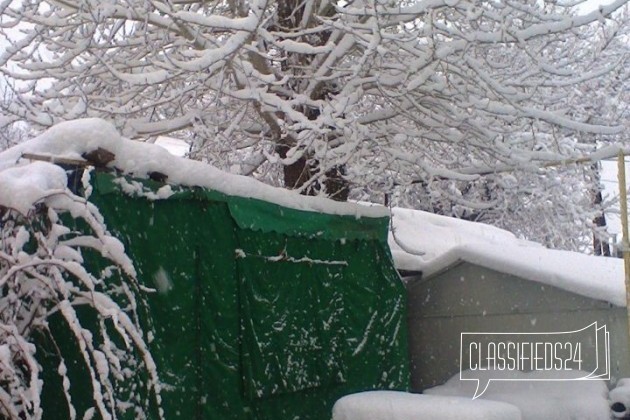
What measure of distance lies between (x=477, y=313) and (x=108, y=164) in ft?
17.3

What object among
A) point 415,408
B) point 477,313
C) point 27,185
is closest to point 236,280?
point 415,408

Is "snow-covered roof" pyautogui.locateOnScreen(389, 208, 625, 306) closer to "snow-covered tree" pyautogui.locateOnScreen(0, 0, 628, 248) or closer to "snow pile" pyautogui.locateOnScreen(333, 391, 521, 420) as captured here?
"snow-covered tree" pyautogui.locateOnScreen(0, 0, 628, 248)

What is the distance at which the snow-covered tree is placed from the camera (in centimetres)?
644

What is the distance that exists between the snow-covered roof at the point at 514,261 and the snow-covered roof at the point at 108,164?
8.85 feet

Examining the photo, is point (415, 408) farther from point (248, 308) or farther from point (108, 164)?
point (108, 164)

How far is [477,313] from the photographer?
851cm

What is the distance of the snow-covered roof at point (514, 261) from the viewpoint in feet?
25.3

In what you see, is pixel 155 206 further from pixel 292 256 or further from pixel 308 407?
pixel 308 407

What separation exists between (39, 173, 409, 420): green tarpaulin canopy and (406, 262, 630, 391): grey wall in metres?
1.06

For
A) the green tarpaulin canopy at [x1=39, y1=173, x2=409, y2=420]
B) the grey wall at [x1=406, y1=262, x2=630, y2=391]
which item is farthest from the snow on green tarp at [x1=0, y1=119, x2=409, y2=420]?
the grey wall at [x1=406, y1=262, x2=630, y2=391]

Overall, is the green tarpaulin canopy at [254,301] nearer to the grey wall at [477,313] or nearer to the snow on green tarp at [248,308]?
the snow on green tarp at [248,308]

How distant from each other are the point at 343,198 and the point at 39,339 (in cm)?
462

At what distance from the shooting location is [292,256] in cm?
646

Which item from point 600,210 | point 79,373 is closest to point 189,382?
point 79,373
